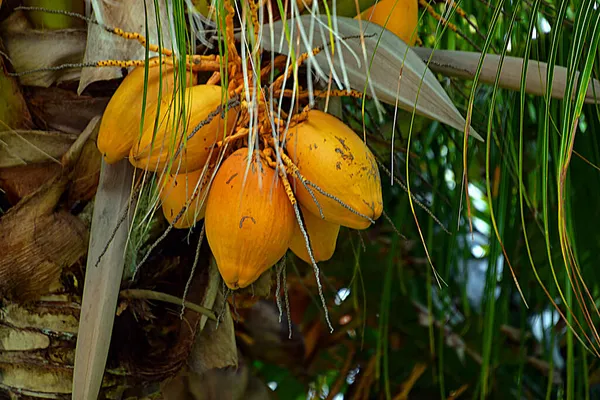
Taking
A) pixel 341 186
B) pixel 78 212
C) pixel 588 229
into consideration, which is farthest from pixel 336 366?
pixel 341 186

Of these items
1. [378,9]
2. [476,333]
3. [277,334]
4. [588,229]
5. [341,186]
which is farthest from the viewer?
[476,333]

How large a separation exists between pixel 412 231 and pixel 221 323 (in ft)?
2.45

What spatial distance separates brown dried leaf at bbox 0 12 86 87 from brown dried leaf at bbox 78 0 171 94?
4cm

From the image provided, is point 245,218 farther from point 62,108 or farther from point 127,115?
point 62,108

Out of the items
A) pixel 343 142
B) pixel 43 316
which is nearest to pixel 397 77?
pixel 343 142

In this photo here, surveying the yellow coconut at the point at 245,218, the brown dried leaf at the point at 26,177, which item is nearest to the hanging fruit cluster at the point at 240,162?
the yellow coconut at the point at 245,218

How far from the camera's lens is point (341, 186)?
1.81 feet

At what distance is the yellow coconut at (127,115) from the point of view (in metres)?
0.58

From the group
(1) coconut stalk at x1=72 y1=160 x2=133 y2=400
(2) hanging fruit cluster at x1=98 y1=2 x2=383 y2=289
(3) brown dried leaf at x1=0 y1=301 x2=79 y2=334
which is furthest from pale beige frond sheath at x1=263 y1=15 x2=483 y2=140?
(3) brown dried leaf at x1=0 y1=301 x2=79 y2=334

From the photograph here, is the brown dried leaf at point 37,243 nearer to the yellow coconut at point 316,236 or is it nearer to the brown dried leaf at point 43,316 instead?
the brown dried leaf at point 43,316

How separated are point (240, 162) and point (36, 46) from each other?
250 millimetres

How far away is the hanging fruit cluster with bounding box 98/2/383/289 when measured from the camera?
0.55 m

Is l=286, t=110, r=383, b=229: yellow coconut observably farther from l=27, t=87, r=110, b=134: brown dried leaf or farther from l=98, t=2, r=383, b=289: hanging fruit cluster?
l=27, t=87, r=110, b=134: brown dried leaf

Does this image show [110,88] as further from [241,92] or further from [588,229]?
[588,229]
